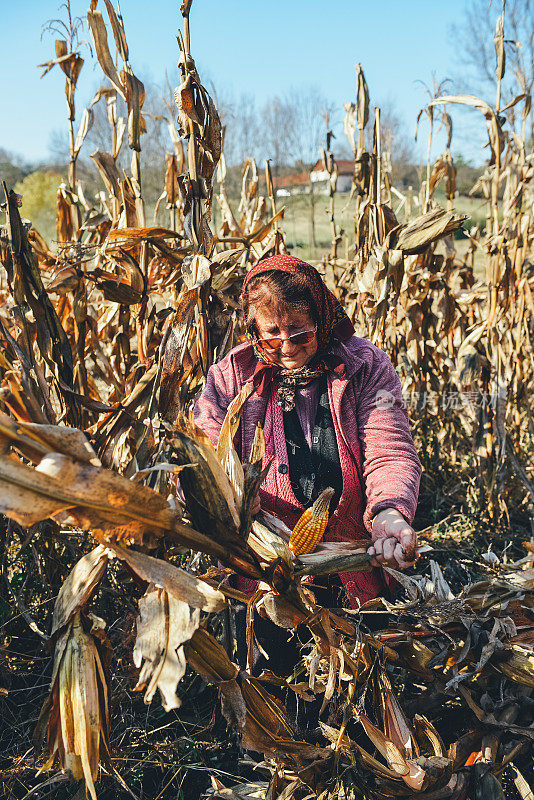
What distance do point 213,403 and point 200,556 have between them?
720 mm

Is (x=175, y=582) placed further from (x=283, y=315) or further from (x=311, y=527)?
(x=283, y=315)

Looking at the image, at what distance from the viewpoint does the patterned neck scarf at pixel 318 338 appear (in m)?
1.52

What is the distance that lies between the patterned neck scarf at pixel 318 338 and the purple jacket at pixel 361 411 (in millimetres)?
28

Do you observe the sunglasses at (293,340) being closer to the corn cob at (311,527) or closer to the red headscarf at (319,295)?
the red headscarf at (319,295)

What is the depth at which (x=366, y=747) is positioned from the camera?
1.57 meters

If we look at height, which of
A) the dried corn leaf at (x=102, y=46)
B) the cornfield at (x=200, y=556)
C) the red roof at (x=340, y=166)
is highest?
the dried corn leaf at (x=102, y=46)

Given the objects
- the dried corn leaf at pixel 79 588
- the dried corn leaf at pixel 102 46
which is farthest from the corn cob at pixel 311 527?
the dried corn leaf at pixel 102 46

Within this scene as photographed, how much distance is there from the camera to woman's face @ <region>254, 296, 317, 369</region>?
1503 millimetres

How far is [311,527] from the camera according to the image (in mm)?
1176

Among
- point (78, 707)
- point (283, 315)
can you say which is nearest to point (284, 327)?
point (283, 315)

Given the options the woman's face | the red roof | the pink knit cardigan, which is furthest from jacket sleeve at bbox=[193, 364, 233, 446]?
the red roof

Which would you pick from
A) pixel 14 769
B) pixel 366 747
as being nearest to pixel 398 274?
pixel 366 747

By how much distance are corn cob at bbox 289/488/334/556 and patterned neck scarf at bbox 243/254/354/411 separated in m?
0.47

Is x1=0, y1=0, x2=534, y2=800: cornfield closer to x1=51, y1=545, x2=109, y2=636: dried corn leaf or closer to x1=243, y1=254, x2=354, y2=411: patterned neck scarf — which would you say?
x1=51, y1=545, x2=109, y2=636: dried corn leaf
